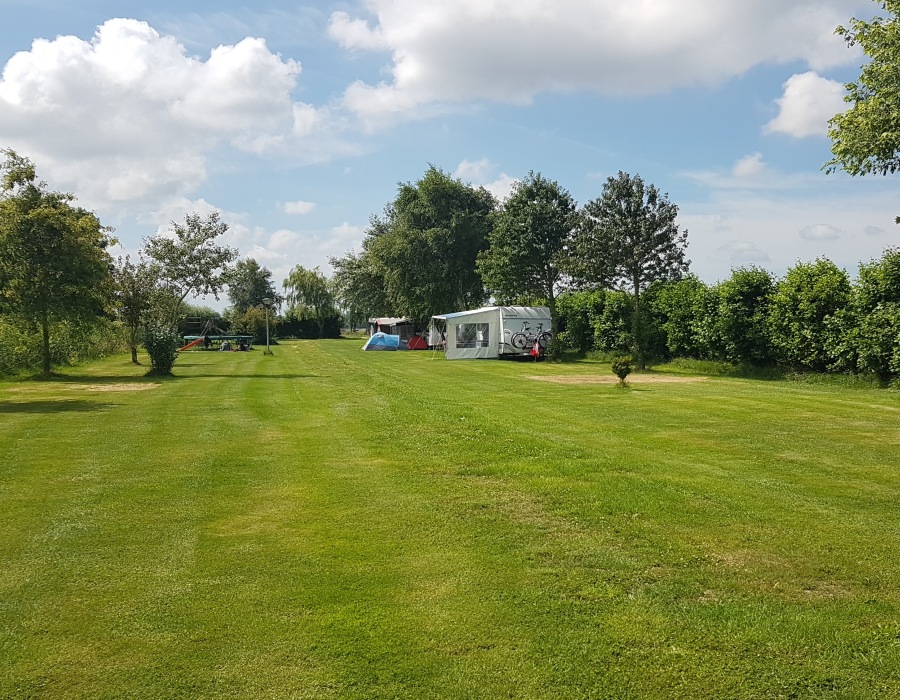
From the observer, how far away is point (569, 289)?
1133 inches

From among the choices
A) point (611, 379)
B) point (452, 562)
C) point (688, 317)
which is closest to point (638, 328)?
point (688, 317)

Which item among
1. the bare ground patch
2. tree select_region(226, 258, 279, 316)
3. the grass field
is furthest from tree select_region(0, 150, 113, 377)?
tree select_region(226, 258, 279, 316)

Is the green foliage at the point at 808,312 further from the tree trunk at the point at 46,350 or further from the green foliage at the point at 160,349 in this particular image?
the tree trunk at the point at 46,350

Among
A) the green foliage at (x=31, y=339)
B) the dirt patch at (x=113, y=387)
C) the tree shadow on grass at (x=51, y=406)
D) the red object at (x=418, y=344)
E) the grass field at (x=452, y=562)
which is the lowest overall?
the grass field at (x=452, y=562)

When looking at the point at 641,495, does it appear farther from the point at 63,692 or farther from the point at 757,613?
the point at 63,692

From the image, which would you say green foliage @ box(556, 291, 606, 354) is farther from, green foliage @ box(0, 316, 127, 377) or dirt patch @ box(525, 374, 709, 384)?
green foliage @ box(0, 316, 127, 377)

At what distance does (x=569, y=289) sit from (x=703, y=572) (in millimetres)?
25160

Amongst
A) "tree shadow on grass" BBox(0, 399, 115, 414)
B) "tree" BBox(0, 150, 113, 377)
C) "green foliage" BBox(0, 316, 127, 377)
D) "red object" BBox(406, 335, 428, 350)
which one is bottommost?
"tree shadow on grass" BBox(0, 399, 115, 414)

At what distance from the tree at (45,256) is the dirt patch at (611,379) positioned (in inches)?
486

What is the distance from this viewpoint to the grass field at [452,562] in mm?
3047

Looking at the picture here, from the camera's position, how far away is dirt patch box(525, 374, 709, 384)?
17450mm

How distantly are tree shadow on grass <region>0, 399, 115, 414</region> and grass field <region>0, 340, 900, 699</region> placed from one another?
3.24 m

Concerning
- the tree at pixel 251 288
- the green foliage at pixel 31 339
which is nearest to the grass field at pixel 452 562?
the green foliage at pixel 31 339

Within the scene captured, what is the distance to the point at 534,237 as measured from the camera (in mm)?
28219
